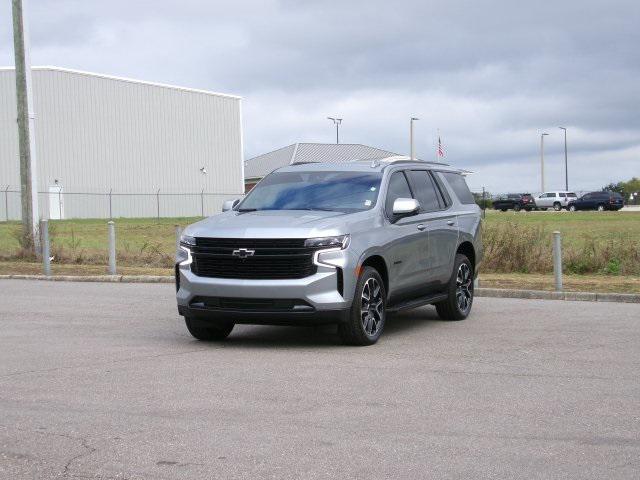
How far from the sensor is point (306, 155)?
93.1m

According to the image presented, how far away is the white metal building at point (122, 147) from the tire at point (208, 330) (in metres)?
46.1

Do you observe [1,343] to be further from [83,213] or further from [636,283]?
[83,213]

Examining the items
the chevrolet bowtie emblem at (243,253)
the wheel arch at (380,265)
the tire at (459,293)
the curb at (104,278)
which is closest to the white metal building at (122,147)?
the curb at (104,278)

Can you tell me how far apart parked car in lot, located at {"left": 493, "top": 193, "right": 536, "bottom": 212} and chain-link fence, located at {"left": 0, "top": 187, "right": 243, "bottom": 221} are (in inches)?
1070

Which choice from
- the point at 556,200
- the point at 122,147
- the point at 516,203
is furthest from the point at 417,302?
the point at 516,203

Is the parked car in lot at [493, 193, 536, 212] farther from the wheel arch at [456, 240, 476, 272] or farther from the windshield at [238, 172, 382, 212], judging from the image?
the windshield at [238, 172, 382, 212]

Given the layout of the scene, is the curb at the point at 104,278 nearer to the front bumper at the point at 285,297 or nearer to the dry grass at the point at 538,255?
the dry grass at the point at 538,255

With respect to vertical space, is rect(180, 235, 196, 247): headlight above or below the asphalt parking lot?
above

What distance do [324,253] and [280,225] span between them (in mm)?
539

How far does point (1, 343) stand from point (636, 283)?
11.0m

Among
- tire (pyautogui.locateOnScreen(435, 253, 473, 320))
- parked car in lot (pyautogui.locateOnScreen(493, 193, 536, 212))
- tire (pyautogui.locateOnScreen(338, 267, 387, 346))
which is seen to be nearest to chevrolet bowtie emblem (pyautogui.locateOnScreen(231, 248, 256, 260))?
tire (pyautogui.locateOnScreen(338, 267, 387, 346))

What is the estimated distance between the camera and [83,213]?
6088 centimetres

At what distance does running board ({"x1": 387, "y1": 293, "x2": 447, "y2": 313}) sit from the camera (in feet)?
37.0

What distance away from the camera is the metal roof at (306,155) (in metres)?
93.4
